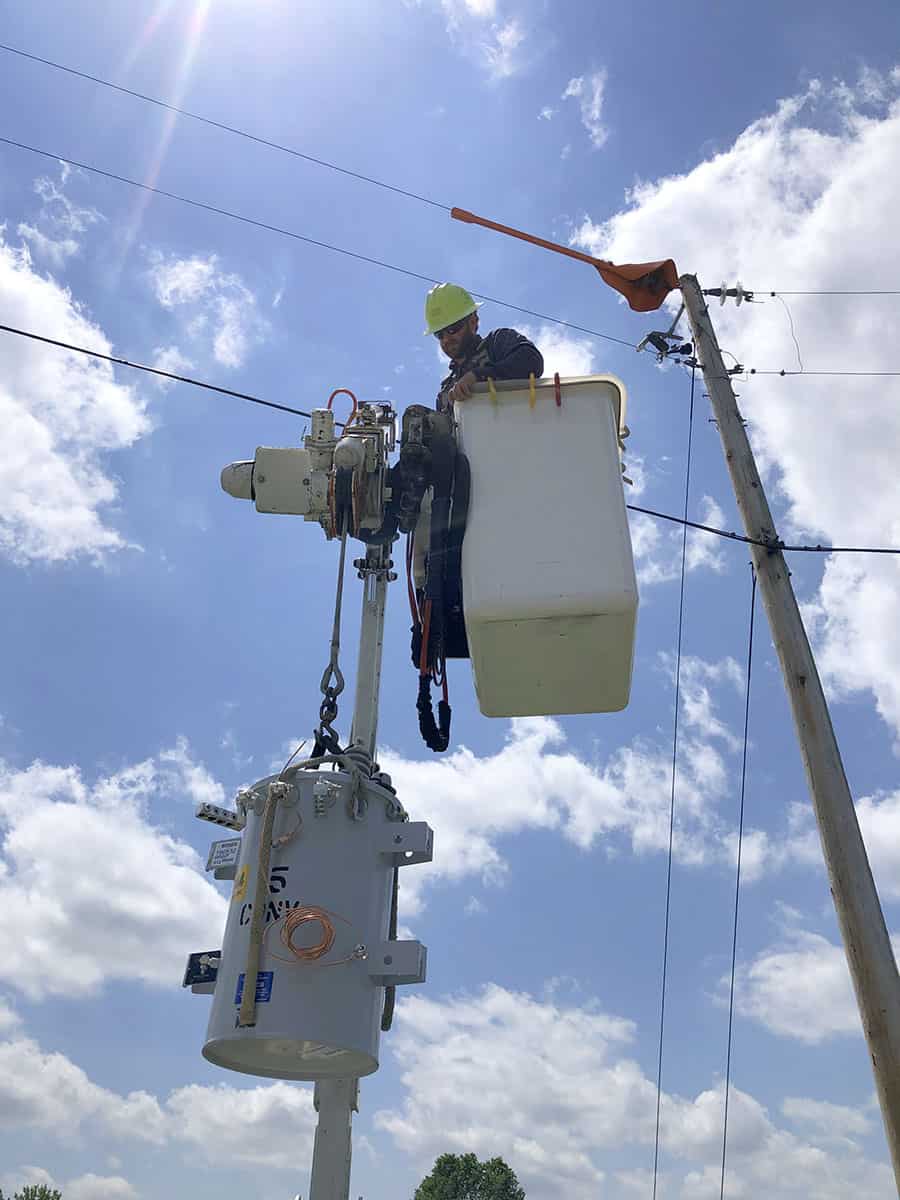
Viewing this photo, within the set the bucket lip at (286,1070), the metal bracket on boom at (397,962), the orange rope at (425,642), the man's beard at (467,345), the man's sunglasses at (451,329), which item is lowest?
the bucket lip at (286,1070)

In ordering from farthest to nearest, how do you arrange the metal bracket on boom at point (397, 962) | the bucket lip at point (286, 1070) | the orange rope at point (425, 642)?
the orange rope at point (425, 642) → the metal bracket on boom at point (397, 962) → the bucket lip at point (286, 1070)

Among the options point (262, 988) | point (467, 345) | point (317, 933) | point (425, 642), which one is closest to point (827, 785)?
point (425, 642)

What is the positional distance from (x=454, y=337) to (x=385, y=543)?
93 cm

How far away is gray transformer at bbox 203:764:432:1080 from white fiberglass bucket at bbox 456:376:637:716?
2.05 feet

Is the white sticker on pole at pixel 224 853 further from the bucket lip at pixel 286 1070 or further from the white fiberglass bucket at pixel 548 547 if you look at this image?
the white fiberglass bucket at pixel 548 547

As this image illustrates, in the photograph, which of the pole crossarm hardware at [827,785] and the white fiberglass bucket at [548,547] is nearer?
the white fiberglass bucket at [548,547]

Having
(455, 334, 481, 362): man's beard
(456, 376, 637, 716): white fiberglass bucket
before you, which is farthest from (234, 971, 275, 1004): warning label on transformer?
(455, 334, 481, 362): man's beard

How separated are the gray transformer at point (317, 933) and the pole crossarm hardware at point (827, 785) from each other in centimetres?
239

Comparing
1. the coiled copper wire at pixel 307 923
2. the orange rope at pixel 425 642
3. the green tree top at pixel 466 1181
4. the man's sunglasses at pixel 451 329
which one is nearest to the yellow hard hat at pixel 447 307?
the man's sunglasses at pixel 451 329

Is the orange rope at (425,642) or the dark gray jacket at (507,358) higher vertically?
the dark gray jacket at (507,358)

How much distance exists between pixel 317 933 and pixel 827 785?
3.01 m

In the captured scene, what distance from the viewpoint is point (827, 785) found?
4.88m

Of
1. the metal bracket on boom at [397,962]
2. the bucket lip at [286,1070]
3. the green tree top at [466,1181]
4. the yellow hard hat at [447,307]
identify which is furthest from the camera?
the green tree top at [466,1181]

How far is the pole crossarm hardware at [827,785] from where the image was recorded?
4.23 metres
